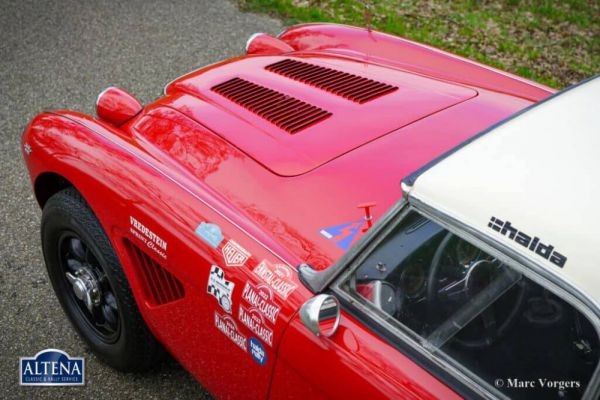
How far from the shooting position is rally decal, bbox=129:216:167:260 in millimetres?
2531

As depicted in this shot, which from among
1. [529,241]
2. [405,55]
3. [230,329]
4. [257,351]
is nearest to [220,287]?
[230,329]

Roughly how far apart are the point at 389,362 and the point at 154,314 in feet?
3.81

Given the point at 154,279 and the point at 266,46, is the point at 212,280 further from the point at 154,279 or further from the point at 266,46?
the point at 266,46

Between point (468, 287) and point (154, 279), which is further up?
point (468, 287)

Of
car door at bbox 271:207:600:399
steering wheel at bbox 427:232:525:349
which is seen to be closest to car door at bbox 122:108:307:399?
car door at bbox 271:207:600:399

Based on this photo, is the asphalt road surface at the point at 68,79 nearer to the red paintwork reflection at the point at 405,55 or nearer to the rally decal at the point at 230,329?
the rally decal at the point at 230,329

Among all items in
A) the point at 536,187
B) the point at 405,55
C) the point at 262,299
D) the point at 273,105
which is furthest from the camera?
the point at 405,55

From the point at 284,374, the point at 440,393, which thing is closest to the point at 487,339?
the point at 440,393

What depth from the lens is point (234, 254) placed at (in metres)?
2.33

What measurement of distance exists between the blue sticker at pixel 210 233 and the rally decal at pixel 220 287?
0.09 meters

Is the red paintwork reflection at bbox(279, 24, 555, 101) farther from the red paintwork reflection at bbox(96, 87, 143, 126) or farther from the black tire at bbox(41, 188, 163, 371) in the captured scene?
the black tire at bbox(41, 188, 163, 371)

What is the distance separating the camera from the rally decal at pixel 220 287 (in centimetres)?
231

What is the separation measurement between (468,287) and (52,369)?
2.24m

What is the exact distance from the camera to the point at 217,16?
22.1 ft
